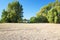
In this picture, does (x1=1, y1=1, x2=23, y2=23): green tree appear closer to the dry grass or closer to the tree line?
the tree line

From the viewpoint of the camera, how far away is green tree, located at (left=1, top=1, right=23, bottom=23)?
29.8m

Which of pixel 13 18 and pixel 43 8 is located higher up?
pixel 43 8

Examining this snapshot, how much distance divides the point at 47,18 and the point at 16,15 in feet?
24.2

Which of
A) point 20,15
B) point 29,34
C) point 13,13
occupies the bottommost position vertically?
point 29,34

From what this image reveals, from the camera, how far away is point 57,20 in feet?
92.9

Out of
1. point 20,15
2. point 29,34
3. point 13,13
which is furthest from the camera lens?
point 20,15

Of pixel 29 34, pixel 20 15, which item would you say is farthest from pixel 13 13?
pixel 29 34

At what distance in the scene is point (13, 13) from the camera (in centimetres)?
3062

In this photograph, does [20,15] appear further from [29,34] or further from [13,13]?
[29,34]

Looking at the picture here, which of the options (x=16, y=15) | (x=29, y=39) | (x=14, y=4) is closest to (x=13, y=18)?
(x=16, y=15)

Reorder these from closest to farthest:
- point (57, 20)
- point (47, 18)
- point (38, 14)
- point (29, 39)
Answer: point (29, 39) → point (57, 20) → point (47, 18) → point (38, 14)

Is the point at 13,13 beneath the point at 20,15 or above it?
above

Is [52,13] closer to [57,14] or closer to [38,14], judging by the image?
[57,14]

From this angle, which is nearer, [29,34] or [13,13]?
[29,34]
